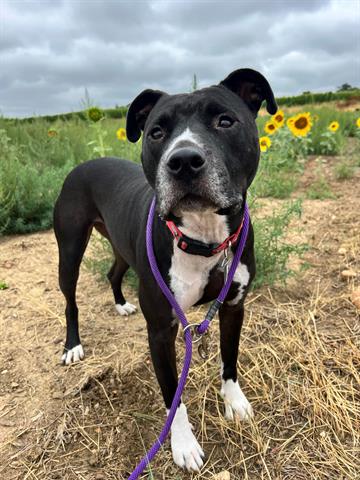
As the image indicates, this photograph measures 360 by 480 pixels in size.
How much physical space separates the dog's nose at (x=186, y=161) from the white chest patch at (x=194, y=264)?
0.40 metres

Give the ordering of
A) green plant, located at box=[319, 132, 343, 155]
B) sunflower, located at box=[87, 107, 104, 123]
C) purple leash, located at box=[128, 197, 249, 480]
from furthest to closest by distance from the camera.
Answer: green plant, located at box=[319, 132, 343, 155], sunflower, located at box=[87, 107, 104, 123], purple leash, located at box=[128, 197, 249, 480]

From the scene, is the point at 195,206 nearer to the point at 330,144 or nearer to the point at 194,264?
the point at 194,264

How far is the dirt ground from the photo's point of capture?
89.8 inches

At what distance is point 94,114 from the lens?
4.70 meters

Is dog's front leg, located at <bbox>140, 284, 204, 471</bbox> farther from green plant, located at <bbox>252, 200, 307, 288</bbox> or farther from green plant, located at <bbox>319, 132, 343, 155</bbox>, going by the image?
green plant, located at <bbox>319, 132, 343, 155</bbox>

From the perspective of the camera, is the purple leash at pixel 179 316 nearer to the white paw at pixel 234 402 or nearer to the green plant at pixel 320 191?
the white paw at pixel 234 402

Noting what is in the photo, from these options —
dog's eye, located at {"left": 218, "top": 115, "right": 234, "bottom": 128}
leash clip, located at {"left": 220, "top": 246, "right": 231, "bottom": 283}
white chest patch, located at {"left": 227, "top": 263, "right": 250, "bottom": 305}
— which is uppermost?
dog's eye, located at {"left": 218, "top": 115, "right": 234, "bottom": 128}

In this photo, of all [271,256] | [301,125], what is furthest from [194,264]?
[301,125]

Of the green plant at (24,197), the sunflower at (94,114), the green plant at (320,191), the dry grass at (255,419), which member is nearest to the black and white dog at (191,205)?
the dry grass at (255,419)

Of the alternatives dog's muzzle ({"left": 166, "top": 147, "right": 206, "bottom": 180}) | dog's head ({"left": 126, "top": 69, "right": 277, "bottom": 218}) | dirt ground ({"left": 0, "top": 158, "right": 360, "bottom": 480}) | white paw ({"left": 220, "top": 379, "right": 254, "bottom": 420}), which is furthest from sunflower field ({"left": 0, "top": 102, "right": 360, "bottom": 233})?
dog's muzzle ({"left": 166, "top": 147, "right": 206, "bottom": 180})

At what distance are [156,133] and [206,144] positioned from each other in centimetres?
42

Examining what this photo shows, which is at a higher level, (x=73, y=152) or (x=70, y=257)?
(x=73, y=152)

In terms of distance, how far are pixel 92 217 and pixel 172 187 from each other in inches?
65.1

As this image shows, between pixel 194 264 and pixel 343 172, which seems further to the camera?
pixel 343 172
